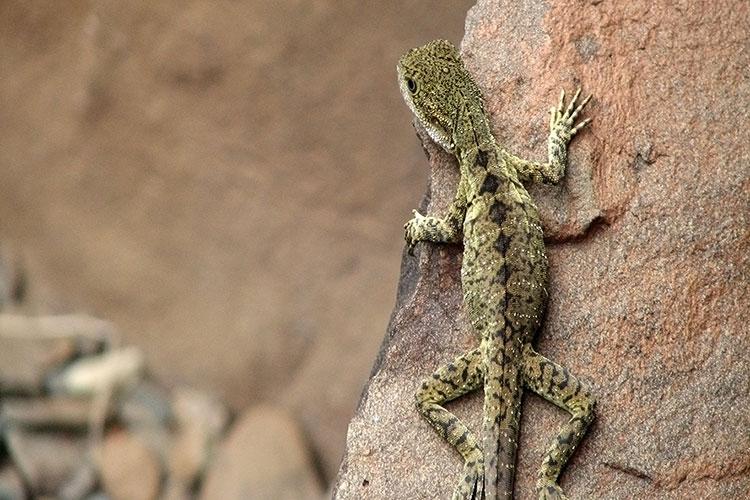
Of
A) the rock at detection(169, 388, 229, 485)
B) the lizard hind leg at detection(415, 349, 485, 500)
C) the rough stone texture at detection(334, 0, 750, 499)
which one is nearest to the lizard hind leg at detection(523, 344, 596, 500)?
the rough stone texture at detection(334, 0, 750, 499)

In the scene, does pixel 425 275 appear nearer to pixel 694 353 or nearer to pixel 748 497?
pixel 694 353

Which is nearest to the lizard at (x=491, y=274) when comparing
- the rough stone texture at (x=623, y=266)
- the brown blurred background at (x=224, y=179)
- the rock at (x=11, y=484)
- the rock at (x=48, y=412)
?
the rough stone texture at (x=623, y=266)

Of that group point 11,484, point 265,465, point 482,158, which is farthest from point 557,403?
point 11,484

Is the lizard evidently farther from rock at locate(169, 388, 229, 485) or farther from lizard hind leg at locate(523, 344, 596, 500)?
rock at locate(169, 388, 229, 485)

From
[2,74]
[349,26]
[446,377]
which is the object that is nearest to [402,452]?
[446,377]

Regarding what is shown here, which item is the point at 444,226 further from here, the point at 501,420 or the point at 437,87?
the point at 501,420

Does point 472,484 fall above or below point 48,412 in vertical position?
below

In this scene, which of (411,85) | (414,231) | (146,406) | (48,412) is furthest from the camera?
(146,406)

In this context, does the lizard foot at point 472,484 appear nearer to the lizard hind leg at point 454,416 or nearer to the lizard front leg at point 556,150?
the lizard hind leg at point 454,416
